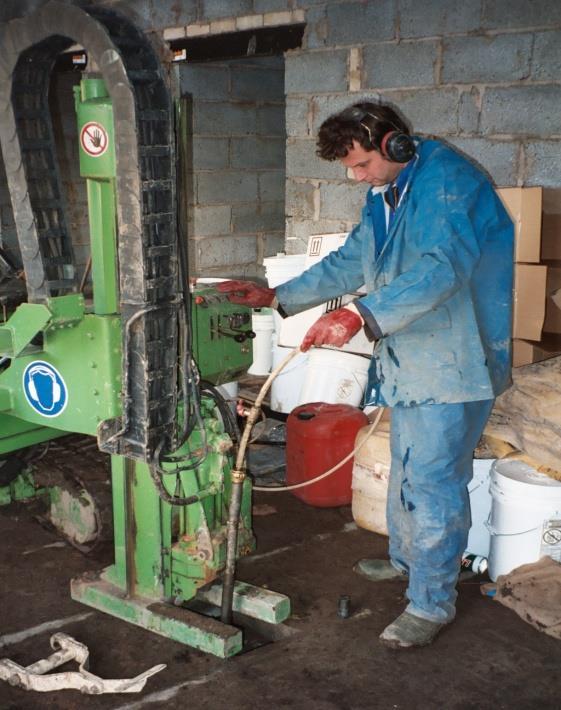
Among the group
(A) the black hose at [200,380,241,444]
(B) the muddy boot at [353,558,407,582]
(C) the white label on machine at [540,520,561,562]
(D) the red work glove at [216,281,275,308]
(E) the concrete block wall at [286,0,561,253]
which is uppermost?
(E) the concrete block wall at [286,0,561,253]

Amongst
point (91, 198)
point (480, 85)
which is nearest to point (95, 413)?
point (91, 198)

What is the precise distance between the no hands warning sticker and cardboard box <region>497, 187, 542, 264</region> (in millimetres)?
2176

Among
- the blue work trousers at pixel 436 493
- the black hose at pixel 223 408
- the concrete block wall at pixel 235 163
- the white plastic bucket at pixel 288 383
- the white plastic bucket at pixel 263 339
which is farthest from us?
the concrete block wall at pixel 235 163

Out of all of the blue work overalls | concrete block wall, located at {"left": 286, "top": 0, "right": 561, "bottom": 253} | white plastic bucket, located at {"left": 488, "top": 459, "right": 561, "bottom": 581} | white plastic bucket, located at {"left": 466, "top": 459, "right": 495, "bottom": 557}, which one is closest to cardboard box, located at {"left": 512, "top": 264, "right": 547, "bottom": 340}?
concrete block wall, located at {"left": 286, "top": 0, "right": 561, "bottom": 253}

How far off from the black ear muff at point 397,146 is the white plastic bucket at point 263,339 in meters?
2.67

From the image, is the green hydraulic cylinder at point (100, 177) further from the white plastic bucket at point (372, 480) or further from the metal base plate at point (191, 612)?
the white plastic bucket at point (372, 480)

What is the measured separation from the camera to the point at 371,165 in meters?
2.88

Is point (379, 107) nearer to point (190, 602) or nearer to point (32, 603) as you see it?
point (190, 602)

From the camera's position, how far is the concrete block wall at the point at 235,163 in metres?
6.21

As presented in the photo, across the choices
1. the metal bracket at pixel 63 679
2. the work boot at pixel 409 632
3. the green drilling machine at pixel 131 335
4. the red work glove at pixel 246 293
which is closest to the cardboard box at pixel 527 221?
the red work glove at pixel 246 293

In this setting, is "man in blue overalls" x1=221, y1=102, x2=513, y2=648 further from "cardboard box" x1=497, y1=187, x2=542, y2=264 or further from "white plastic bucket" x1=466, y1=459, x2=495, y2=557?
"cardboard box" x1=497, y1=187, x2=542, y2=264

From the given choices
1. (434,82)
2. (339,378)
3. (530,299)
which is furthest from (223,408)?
(434,82)

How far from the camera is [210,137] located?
6.25m

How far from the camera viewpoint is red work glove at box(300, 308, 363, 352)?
2611 mm
